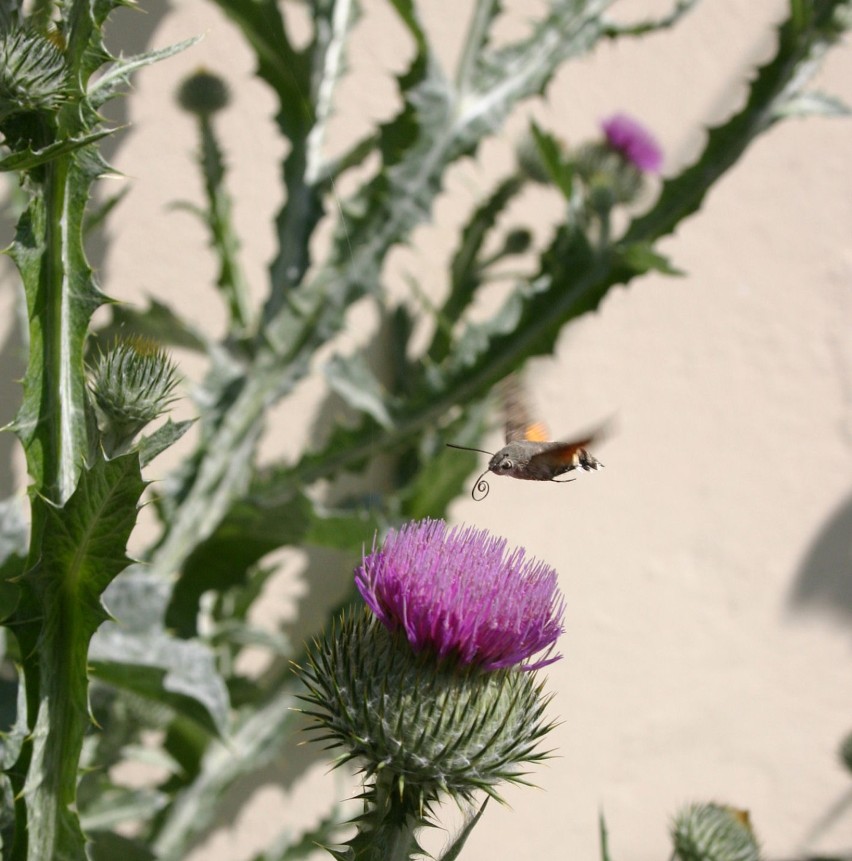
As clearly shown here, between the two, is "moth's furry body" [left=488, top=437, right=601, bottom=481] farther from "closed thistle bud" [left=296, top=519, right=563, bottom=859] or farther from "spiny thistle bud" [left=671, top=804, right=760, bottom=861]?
"spiny thistle bud" [left=671, top=804, right=760, bottom=861]

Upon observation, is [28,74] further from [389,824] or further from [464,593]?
[389,824]

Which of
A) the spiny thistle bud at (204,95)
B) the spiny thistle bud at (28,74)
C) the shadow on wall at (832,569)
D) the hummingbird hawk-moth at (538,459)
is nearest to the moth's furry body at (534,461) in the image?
the hummingbird hawk-moth at (538,459)

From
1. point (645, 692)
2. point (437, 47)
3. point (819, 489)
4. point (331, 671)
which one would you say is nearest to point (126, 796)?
point (331, 671)

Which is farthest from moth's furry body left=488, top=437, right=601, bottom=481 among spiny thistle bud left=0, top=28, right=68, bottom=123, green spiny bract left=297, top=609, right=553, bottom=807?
spiny thistle bud left=0, top=28, right=68, bottom=123

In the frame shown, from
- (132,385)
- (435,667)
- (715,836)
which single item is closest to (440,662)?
(435,667)

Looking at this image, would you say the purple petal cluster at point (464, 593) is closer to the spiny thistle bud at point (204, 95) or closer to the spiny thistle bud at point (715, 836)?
the spiny thistle bud at point (715, 836)

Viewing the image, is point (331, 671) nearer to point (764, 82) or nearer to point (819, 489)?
point (764, 82)
